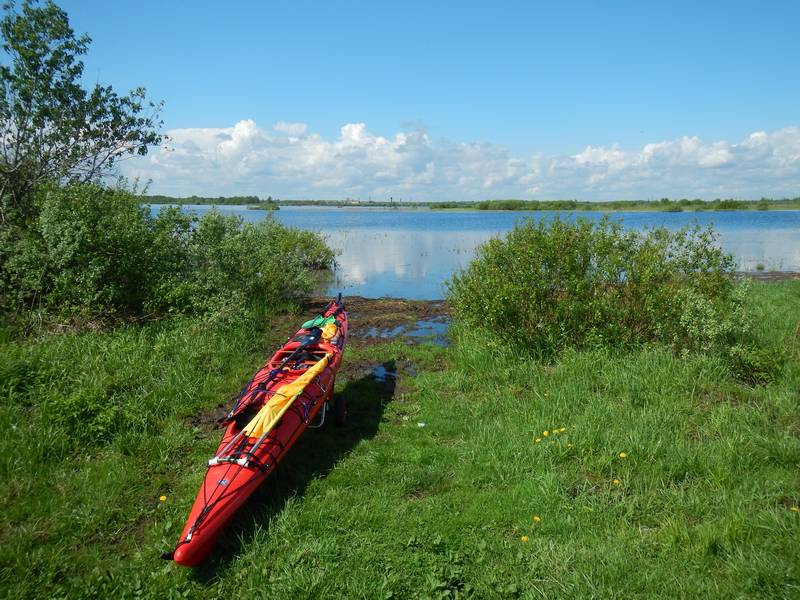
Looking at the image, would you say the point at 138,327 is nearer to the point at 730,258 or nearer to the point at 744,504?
the point at 744,504

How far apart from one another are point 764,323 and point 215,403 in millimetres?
9312

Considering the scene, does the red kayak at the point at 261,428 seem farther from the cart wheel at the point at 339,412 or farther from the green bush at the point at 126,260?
the green bush at the point at 126,260

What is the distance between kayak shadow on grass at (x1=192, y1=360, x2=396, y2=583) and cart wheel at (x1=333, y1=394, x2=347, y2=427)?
0.08 m

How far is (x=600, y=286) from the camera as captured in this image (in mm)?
7840

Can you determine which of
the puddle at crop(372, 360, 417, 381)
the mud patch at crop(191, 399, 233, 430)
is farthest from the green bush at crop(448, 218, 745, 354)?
the mud patch at crop(191, 399, 233, 430)

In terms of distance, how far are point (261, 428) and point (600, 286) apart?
555cm

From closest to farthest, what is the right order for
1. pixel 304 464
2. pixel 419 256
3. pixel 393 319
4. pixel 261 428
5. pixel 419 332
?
pixel 261 428, pixel 304 464, pixel 419 332, pixel 393 319, pixel 419 256

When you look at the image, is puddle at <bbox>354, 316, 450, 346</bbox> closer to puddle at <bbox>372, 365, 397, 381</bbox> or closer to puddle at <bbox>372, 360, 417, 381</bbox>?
puddle at <bbox>372, 360, 417, 381</bbox>

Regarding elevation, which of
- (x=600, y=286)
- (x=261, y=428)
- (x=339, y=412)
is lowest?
(x=339, y=412)

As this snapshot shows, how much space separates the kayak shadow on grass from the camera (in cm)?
413

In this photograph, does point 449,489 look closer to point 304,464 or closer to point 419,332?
→ point 304,464

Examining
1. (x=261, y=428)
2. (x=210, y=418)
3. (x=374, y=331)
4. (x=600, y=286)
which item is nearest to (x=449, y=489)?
(x=261, y=428)

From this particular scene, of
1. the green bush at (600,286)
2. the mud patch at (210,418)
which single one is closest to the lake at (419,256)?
the green bush at (600,286)

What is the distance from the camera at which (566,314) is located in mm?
7820
